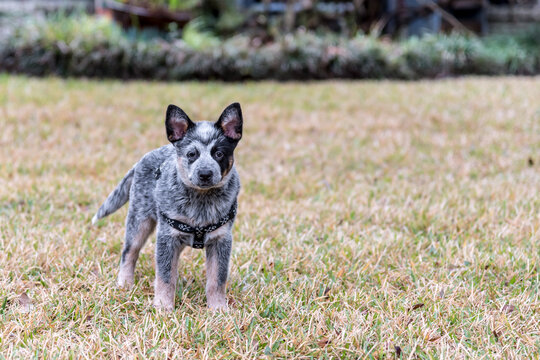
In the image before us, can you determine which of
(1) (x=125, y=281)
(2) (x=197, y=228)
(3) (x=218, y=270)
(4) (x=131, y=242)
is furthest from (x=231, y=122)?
(1) (x=125, y=281)

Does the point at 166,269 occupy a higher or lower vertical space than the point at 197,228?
lower

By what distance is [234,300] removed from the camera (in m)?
2.77

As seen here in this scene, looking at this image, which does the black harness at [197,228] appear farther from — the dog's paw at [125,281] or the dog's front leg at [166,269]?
the dog's paw at [125,281]

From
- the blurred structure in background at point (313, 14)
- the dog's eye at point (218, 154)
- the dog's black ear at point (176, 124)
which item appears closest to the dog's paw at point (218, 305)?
the dog's eye at point (218, 154)

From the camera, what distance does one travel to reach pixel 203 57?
32.6ft

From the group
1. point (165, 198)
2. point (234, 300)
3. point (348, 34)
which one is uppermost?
point (348, 34)

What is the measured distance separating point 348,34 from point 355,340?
1157 cm

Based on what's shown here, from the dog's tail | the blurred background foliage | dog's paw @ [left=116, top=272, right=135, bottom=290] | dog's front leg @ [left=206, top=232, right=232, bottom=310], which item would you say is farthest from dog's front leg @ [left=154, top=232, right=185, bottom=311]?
the blurred background foliage

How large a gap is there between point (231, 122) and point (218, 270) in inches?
29.2

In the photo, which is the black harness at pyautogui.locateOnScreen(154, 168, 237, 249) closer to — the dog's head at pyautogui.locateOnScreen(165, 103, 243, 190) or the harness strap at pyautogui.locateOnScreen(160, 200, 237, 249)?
the harness strap at pyautogui.locateOnScreen(160, 200, 237, 249)

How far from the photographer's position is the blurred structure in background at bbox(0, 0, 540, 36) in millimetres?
12641

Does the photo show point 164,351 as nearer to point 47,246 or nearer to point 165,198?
point 165,198

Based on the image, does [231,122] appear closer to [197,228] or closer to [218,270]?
[197,228]

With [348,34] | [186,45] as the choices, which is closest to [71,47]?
[186,45]
